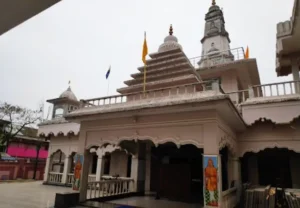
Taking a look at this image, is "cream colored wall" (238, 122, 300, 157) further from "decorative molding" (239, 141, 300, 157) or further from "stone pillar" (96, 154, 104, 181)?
"stone pillar" (96, 154, 104, 181)

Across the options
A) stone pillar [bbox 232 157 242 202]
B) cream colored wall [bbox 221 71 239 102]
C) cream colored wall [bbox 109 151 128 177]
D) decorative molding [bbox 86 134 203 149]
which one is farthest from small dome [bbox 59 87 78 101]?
stone pillar [bbox 232 157 242 202]

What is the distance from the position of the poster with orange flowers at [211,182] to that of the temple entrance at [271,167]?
533 cm

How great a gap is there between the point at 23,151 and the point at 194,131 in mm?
26585

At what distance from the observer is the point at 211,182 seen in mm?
6000

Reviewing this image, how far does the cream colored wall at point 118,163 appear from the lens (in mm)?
13577

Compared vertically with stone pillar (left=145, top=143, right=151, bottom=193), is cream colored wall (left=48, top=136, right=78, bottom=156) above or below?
above

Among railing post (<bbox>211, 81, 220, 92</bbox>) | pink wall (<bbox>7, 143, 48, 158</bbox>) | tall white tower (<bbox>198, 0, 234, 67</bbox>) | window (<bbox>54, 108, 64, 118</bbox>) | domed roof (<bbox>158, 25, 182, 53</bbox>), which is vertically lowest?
pink wall (<bbox>7, 143, 48, 158</bbox>)

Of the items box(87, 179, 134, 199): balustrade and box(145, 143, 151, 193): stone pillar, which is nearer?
box(87, 179, 134, 199): balustrade

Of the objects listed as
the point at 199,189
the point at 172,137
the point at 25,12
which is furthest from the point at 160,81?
the point at 25,12

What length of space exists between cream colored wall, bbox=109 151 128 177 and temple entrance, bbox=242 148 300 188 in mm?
6807

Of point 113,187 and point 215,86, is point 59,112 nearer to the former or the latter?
point 113,187

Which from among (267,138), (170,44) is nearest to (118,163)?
(170,44)

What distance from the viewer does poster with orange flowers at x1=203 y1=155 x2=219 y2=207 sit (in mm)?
5836

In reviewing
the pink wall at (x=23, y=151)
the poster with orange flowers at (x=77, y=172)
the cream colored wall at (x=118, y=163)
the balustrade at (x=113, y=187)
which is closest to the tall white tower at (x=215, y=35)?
the cream colored wall at (x=118, y=163)
